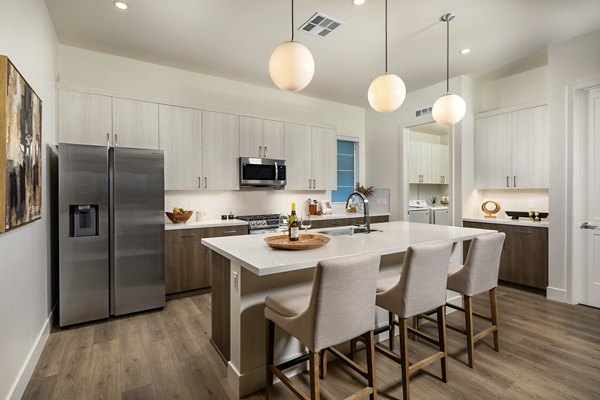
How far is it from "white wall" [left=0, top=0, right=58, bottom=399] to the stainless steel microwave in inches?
84.7

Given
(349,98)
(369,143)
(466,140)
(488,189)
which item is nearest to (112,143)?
(349,98)

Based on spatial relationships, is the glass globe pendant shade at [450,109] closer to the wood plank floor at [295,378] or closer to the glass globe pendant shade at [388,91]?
the glass globe pendant shade at [388,91]

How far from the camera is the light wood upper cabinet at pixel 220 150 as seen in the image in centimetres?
414

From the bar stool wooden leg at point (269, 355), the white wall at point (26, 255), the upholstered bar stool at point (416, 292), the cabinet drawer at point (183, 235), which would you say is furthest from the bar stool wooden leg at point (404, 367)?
the cabinet drawer at point (183, 235)

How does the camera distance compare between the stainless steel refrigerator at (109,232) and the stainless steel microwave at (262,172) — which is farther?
the stainless steel microwave at (262,172)

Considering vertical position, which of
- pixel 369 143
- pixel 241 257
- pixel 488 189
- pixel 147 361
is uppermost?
pixel 369 143

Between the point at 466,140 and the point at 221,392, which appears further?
the point at 466,140

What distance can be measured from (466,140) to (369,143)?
72.9 inches

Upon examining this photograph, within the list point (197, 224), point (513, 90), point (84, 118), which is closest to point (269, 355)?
point (197, 224)

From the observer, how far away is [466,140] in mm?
4566

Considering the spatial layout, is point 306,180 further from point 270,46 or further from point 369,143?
point 270,46

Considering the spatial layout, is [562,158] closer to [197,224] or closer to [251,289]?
[251,289]

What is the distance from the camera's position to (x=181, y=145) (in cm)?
396

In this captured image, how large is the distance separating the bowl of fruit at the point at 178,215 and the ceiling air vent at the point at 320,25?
8.27 ft
